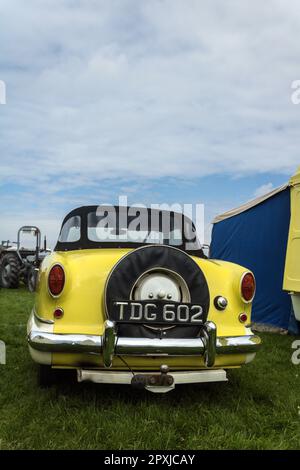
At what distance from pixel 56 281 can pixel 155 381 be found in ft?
3.04

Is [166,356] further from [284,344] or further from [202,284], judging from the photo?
[284,344]

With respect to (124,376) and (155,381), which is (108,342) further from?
(155,381)

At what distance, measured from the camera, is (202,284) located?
10.3ft

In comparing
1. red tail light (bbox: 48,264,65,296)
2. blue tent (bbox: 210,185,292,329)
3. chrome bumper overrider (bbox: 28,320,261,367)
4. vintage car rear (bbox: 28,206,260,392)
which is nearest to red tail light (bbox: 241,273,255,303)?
vintage car rear (bbox: 28,206,260,392)

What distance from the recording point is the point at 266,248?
289 inches

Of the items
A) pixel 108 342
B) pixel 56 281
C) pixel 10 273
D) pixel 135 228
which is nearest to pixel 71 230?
pixel 135 228

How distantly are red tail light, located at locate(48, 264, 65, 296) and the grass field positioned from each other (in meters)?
0.80

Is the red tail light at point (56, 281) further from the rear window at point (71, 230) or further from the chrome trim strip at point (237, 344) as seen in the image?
the chrome trim strip at point (237, 344)

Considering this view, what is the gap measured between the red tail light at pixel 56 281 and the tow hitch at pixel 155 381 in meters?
0.77

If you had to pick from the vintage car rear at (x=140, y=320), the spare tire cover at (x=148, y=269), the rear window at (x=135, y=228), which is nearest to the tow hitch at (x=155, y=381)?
the vintage car rear at (x=140, y=320)

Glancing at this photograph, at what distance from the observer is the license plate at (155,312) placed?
116 inches

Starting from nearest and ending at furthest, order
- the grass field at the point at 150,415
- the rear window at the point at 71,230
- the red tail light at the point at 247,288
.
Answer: the grass field at the point at 150,415, the red tail light at the point at 247,288, the rear window at the point at 71,230

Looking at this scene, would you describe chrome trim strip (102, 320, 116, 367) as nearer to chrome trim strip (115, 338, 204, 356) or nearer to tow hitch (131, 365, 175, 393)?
chrome trim strip (115, 338, 204, 356)
